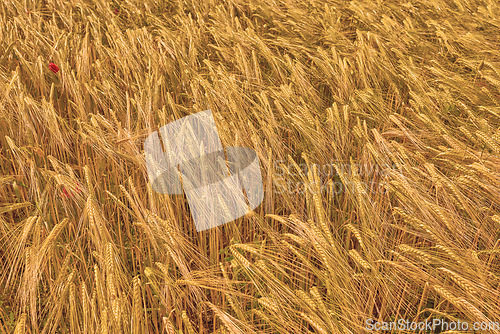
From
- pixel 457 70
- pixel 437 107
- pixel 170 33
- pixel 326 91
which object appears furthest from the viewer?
pixel 170 33

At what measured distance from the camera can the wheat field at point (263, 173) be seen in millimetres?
841

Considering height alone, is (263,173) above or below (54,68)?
below

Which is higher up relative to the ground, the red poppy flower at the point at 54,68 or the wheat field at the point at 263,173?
the red poppy flower at the point at 54,68

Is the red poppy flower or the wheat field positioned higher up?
the red poppy flower

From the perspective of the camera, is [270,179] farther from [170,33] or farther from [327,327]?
[170,33]

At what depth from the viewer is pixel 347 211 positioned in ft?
3.87

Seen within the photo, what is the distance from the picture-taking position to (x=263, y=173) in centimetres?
117

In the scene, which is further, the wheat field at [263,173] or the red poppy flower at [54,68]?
the red poppy flower at [54,68]

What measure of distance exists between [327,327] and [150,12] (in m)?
1.94

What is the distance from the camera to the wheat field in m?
0.84

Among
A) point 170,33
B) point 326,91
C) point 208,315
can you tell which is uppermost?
point 170,33

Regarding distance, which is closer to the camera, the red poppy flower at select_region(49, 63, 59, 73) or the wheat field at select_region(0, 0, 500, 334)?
the wheat field at select_region(0, 0, 500, 334)

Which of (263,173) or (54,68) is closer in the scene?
(263,173)

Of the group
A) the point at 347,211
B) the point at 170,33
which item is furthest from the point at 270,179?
the point at 170,33
